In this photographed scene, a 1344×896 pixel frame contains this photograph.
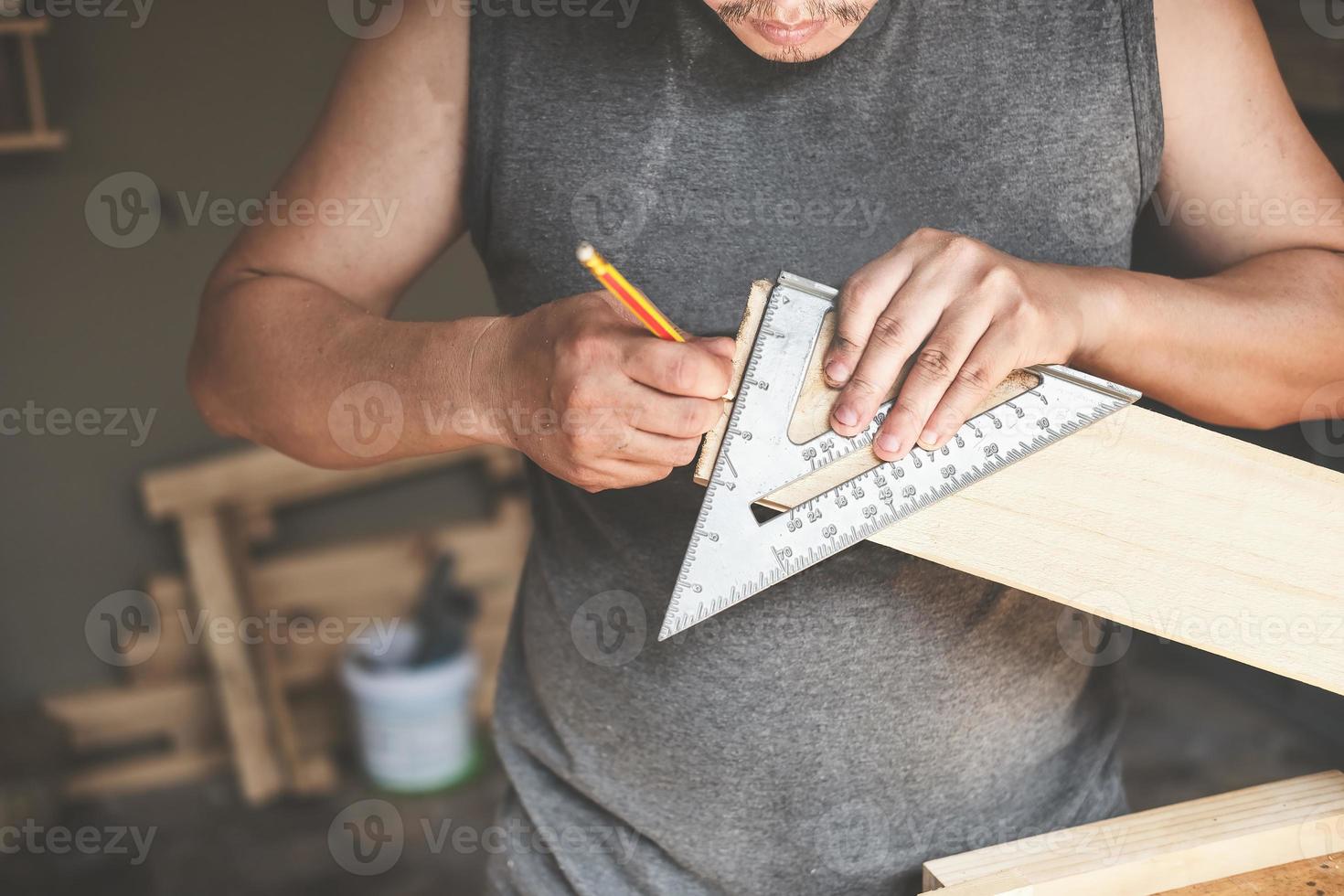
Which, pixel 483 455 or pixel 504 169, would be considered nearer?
pixel 504 169

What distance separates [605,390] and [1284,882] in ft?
2.59

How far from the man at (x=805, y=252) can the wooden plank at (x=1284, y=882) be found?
228mm

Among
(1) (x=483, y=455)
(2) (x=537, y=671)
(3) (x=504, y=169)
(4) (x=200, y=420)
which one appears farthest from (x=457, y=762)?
(3) (x=504, y=169)

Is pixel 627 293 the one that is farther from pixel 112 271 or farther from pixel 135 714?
pixel 135 714

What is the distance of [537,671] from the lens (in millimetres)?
1359

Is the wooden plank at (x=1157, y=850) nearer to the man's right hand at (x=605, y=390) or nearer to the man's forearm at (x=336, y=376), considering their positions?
the man's right hand at (x=605, y=390)

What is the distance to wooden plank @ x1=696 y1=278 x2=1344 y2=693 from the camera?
1.02 meters

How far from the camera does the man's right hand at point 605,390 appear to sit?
37.1 inches

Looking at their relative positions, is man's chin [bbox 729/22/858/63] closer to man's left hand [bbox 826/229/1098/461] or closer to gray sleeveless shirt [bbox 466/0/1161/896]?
gray sleeveless shirt [bbox 466/0/1161/896]

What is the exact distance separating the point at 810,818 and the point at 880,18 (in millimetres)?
841

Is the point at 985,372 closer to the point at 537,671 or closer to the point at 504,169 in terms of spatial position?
the point at 504,169

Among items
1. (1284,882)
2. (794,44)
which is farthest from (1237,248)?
(1284,882)

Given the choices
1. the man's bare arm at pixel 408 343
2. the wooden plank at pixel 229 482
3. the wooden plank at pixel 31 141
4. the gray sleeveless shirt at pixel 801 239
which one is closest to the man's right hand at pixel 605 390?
the man's bare arm at pixel 408 343

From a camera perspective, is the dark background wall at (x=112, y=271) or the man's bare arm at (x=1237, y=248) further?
the dark background wall at (x=112, y=271)
